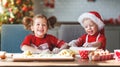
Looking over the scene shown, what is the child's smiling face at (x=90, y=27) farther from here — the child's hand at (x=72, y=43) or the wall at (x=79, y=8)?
the wall at (x=79, y=8)

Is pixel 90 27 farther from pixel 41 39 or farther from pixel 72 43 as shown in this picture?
pixel 41 39

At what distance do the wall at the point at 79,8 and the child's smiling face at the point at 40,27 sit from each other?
2.11 metres

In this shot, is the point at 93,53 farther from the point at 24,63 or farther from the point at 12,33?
the point at 12,33

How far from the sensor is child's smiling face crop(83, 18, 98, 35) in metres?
2.73

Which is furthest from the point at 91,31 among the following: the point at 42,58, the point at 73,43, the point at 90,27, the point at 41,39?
the point at 42,58

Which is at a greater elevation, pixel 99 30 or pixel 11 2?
pixel 11 2

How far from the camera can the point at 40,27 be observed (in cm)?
266

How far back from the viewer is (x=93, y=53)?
200 cm

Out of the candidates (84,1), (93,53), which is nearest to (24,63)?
(93,53)

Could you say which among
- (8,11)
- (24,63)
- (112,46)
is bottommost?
(112,46)

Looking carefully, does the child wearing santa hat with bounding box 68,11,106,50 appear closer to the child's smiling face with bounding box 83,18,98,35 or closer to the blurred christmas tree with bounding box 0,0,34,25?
the child's smiling face with bounding box 83,18,98,35

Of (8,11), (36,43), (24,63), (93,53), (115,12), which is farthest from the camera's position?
(115,12)

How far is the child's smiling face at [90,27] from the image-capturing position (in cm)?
273

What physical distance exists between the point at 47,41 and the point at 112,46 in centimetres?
195
